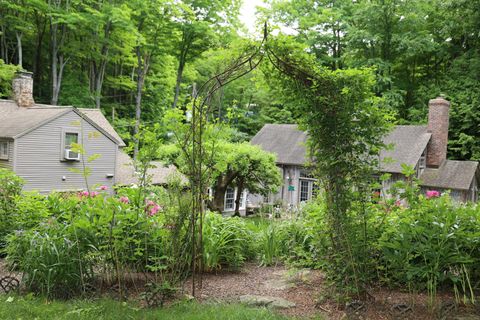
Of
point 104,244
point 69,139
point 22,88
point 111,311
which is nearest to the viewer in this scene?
point 111,311

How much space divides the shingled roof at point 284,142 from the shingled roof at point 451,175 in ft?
18.5

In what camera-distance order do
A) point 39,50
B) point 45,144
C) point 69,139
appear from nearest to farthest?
point 45,144 → point 69,139 → point 39,50

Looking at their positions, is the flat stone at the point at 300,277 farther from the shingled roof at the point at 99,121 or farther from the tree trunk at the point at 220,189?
the shingled roof at the point at 99,121

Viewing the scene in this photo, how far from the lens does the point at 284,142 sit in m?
21.6

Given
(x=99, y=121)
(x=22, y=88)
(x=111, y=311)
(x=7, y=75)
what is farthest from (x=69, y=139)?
(x=111, y=311)

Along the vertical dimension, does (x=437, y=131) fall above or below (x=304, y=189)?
above

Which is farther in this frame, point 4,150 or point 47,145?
point 47,145

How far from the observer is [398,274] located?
4586 mm

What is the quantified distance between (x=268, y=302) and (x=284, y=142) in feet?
56.5

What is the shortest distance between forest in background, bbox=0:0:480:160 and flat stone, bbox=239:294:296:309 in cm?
1516

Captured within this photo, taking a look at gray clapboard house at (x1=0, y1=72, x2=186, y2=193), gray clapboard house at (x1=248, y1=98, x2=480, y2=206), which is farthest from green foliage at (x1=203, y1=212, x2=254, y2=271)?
gray clapboard house at (x1=248, y1=98, x2=480, y2=206)

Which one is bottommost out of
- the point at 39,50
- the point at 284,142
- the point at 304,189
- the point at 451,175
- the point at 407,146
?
the point at 304,189

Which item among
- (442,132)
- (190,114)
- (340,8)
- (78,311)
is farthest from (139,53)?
(78,311)

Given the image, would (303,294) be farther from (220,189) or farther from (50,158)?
(50,158)
